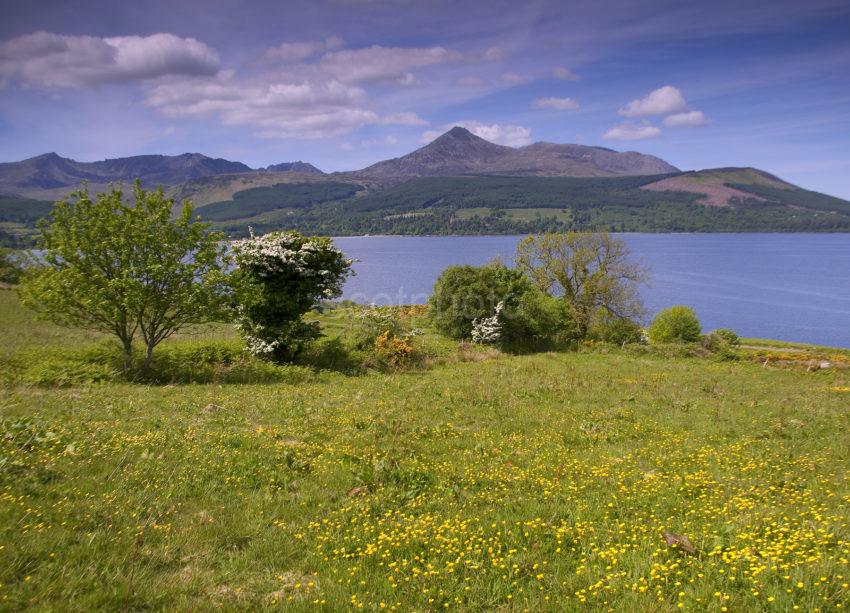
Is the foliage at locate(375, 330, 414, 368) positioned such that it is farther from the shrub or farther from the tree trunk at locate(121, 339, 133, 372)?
the shrub

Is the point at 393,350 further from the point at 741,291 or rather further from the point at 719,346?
the point at 741,291

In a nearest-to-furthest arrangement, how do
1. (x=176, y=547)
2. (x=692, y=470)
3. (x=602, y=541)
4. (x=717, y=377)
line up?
(x=176, y=547)
(x=602, y=541)
(x=692, y=470)
(x=717, y=377)

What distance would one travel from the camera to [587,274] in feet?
179

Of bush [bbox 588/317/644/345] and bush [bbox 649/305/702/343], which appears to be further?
bush [bbox 649/305/702/343]

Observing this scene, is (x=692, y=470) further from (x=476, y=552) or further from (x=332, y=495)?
(x=332, y=495)

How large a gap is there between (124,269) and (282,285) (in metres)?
8.04

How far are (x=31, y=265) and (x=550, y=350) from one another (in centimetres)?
3801

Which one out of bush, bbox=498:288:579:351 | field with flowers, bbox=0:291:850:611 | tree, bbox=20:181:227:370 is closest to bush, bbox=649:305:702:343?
bush, bbox=498:288:579:351

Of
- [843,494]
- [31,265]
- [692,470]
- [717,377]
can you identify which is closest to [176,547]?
[692,470]

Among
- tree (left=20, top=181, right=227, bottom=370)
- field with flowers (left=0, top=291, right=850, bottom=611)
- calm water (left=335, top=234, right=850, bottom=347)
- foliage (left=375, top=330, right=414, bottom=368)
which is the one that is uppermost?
tree (left=20, top=181, right=227, bottom=370)

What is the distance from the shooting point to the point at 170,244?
22.5m

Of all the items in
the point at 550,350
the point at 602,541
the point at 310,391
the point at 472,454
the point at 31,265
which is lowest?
the point at 550,350

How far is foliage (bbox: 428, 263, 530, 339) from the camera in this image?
44625mm

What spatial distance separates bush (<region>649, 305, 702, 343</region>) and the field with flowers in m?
36.9
